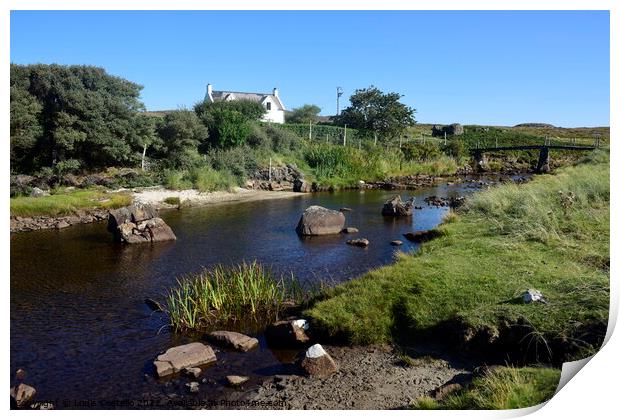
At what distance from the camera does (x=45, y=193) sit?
2122 centimetres

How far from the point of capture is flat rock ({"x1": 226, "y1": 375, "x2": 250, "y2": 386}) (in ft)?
23.6

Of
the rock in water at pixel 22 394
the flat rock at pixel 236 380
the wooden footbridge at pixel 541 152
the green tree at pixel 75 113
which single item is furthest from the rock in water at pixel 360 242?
the wooden footbridge at pixel 541 152

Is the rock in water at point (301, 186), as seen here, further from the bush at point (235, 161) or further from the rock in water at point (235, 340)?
the rock in water at point (235, 340)

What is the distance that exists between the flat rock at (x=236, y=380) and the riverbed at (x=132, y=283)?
4.2 inches

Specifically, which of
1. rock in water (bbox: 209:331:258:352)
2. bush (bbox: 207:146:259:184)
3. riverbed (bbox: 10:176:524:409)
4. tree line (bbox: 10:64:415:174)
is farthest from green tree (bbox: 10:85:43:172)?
rock in water (bbox: 209:331:258:352)

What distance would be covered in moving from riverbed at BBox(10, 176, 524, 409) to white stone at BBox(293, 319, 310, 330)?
19.9 inches

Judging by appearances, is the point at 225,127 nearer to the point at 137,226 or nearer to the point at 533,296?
the point at 137,226

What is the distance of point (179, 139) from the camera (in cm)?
2991

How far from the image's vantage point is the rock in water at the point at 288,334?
8500 mm

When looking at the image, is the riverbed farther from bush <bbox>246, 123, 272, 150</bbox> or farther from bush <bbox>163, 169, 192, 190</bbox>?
bush <bbox>246, 123, 272, 150</bbox>

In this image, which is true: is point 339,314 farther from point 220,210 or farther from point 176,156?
point 176,156

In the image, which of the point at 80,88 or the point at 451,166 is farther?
the point at 451,166
